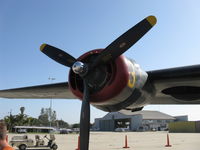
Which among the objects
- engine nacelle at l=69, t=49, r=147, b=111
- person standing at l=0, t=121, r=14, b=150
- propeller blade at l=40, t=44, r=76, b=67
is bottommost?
person standing at l=0, t=121, r=14, b=150

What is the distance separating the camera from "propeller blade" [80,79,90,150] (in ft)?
19.4

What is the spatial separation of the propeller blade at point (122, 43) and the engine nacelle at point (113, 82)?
6.4 inches

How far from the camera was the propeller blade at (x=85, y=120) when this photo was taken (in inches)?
232

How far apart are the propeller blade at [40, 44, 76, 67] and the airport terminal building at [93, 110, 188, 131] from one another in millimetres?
81088

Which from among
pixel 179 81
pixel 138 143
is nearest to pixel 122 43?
pixel 179 81

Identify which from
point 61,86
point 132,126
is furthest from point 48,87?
point 132,126

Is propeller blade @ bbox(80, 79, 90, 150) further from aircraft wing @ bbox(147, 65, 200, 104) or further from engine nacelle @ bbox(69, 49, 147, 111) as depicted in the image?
aircraft wing @ bbox(147, 65, 200, 104)

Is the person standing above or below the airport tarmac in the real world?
above

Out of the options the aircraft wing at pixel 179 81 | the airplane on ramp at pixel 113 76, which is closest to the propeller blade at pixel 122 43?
the airplane on ramp at pixel 113 76

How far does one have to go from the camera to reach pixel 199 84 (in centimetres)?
778

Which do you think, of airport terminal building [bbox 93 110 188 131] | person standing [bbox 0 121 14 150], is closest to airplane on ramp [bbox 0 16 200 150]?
person standing [bbox 0 121 14 150]

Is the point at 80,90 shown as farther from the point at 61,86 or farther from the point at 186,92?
the point at 186,92

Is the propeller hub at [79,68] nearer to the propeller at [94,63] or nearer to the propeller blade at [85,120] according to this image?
the propeller at [94,63]

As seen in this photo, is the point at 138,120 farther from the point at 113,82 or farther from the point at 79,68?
the point at 79,68
